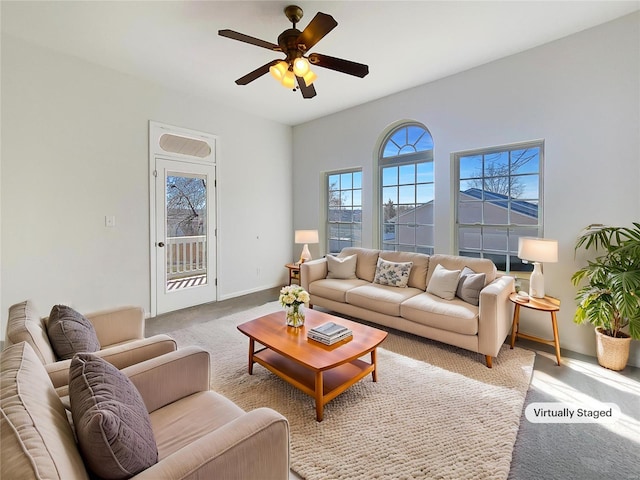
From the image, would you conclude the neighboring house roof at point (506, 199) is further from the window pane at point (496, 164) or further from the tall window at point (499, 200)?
the window pane at point (496, 164)

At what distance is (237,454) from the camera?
1.00 meters

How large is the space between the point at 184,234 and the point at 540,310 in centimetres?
428

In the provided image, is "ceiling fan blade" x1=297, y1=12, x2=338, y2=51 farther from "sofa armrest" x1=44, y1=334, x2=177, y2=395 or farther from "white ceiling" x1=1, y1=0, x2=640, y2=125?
"sofa armrest" x1=44, y1=334, x2=177, y2=395

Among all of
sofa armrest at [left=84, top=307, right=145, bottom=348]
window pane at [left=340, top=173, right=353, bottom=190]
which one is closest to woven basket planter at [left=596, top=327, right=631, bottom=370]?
window pane at [left=340, top=173, right=353, bottom=190]

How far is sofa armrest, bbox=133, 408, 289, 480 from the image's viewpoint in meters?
0.90

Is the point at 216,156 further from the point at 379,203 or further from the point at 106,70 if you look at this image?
A: the point at 379,203

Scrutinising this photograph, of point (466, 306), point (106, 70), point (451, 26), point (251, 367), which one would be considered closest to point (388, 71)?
point (451, 26)

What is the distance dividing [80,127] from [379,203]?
3855mm

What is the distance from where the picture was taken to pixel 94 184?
11.2 feet

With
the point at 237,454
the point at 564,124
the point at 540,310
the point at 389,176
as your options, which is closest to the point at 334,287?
the point at 389,176

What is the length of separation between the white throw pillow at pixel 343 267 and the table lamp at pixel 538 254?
6.38 feet

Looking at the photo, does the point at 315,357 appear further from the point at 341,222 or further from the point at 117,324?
the point at 341,222

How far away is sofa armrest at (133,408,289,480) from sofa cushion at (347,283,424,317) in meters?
2.18

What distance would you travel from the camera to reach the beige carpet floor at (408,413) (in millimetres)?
1606
